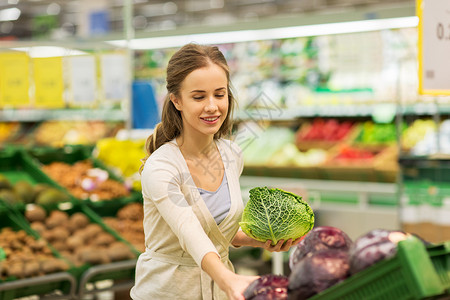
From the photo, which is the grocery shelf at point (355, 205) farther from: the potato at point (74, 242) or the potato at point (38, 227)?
the potato at point (38, 227)

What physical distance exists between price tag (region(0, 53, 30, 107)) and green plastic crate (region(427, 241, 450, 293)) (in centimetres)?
438

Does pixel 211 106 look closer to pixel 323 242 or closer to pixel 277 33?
pixel 323 242

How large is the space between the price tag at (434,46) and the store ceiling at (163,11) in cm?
1463

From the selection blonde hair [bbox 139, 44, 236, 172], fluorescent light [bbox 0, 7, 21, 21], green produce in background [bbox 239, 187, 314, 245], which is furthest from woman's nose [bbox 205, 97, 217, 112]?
fluorescent light [bbox 0, 7, 21, 21]

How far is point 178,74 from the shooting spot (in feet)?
5.93

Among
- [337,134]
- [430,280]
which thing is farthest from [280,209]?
[337,134]

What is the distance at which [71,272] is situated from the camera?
3393 millimetres

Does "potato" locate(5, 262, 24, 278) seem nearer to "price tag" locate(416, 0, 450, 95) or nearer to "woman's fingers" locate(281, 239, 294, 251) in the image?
"woman's fingers" locate(281, 239, 294, 251)

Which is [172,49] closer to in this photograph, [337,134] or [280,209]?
[337,134]

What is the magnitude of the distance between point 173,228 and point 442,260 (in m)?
0.74

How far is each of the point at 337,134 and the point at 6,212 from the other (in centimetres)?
387

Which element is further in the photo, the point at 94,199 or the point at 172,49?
the point at 172,49

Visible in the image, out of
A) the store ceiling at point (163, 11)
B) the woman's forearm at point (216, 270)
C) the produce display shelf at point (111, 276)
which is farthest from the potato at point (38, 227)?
the store ceiling at point (163, 11)

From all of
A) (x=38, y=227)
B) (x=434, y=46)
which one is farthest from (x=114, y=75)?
(x=434, y=46)
